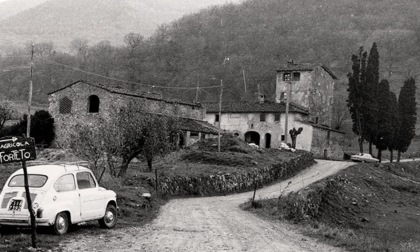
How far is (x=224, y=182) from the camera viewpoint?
32.3 metres

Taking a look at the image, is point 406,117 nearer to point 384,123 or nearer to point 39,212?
point 384,123

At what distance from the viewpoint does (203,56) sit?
101188 mm

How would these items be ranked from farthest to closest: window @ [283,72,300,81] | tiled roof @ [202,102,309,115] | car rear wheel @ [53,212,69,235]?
window @ [283,72,300,81]
tiled roof @ [202,102,309,115]
car rear wheel @ [53,212,69,235]

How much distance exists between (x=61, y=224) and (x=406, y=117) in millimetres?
52962

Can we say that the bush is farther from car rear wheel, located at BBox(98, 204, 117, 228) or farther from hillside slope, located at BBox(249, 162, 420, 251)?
car rear wheel, located at BBox(98, 204, 117, 228)

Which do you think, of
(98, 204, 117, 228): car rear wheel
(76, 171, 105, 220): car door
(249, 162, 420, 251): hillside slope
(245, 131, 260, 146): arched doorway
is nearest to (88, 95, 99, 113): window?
(249, 162, 420, 251): hillside slope

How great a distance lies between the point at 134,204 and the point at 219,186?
37.7ft

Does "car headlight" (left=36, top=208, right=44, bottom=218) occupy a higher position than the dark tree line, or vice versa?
the dark tree line

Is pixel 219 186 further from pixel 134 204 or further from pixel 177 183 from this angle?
pixel 134 204

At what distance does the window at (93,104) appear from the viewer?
4656 cm

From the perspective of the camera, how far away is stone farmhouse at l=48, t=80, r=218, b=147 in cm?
4525

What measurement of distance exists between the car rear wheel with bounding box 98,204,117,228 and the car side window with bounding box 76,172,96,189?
97 centimetres

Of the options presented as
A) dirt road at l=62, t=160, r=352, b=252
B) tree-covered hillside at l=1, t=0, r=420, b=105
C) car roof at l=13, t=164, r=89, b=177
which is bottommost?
dirt road at l=62, t=160, r=352, b=252

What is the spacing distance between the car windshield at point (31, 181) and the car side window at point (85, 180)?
3.67 ft
